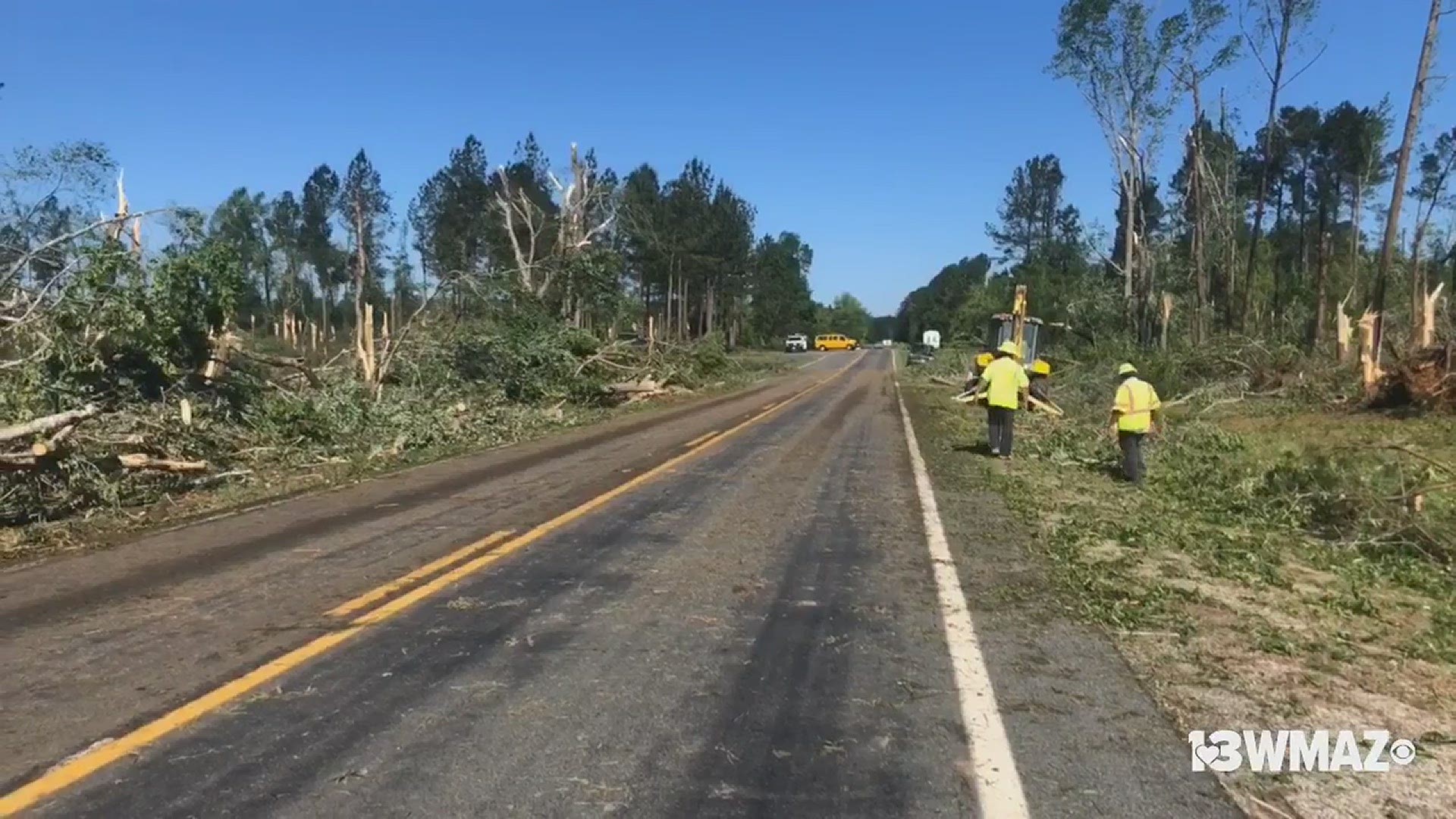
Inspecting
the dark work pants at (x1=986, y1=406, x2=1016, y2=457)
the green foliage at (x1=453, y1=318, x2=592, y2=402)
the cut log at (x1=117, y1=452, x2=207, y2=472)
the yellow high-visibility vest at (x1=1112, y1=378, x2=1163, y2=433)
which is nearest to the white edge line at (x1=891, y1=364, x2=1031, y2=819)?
the yellow high-visibility vest at (x1=1112, y1=378, x2=1163, y2=433)

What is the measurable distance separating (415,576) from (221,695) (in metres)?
2.53

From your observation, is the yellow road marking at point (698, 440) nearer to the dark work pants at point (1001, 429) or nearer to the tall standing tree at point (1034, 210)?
the dark work pants at point (1001, 429)

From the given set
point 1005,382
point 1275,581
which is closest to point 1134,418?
point 1005,382

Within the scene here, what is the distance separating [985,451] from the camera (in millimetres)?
16719

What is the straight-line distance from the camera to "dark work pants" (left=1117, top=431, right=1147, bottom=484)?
1331cm

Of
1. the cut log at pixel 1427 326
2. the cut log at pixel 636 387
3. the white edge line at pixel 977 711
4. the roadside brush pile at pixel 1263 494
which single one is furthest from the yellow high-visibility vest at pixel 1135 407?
the cut log at pixel 636 387

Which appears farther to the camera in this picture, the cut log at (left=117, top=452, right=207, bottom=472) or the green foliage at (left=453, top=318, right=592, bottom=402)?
the green foliage at (left=453, top=318, right=592, bottom=402)

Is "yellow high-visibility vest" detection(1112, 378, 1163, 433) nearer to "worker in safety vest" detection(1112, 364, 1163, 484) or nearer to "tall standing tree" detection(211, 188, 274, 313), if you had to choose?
"worker in safety vest" detection(1112, 364, 1163, 484)

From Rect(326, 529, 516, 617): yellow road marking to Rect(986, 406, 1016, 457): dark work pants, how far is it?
29.0 ft

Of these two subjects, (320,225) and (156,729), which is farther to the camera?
(320,225)

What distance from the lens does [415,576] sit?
7.58 meters

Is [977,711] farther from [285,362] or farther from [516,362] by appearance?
[516,362]

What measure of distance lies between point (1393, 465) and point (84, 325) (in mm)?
15148

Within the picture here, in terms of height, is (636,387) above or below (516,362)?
below
